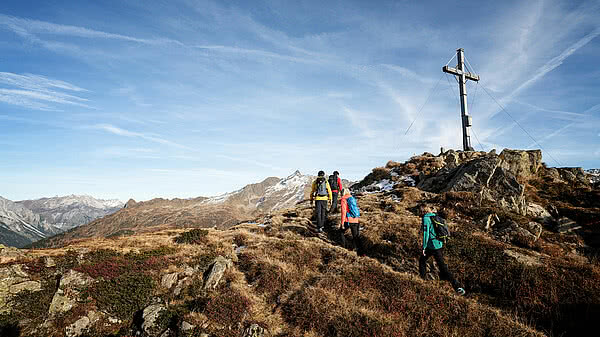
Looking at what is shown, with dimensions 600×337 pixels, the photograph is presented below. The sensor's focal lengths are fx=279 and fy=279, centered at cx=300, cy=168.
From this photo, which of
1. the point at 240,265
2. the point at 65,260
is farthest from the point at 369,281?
the point at 65,260

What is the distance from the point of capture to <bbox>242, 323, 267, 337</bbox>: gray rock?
8.19 meters

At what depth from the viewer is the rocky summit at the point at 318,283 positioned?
27.7 feet

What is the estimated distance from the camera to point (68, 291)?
10109 millimetres

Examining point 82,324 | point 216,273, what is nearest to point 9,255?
point 82,324

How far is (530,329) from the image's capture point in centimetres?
777

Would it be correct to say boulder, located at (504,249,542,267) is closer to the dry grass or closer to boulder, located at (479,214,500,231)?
the dry grass

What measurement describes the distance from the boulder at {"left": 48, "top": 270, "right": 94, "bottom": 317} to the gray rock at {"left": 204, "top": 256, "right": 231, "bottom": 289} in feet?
14.4

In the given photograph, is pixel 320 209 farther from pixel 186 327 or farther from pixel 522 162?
pixel 522 162

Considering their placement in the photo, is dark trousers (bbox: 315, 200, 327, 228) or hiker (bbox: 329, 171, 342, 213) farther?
hiker (bbox: 329, 171, 342, 213)

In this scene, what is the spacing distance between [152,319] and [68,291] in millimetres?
3744

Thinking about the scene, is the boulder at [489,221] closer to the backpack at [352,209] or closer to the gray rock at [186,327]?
the backpack at [352,209]

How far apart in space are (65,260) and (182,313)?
714 cm

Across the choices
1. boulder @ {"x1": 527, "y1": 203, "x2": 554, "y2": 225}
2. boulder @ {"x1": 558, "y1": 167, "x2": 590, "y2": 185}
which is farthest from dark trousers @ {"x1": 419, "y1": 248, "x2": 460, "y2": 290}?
boulder @ {"x1": 558, "y1": 167, "x2": 590, "y2": 185}

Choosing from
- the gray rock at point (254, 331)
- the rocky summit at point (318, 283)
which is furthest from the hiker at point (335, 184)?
the gray rock at point (254, 331)
